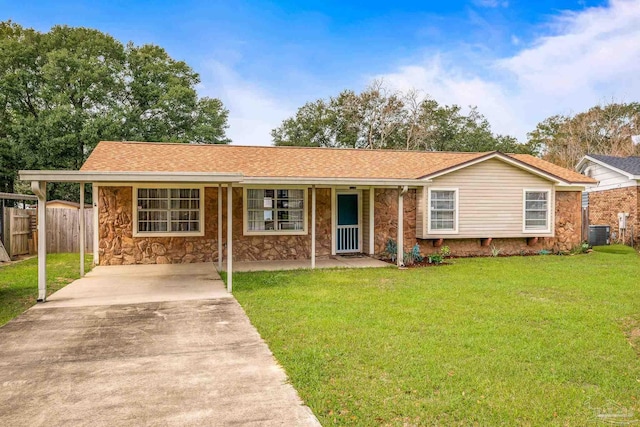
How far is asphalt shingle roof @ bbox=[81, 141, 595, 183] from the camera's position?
11.2 m

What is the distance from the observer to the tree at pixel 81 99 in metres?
21.3

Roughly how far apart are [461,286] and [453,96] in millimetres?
26873

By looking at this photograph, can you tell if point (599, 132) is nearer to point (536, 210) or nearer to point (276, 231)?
point (536, 210)

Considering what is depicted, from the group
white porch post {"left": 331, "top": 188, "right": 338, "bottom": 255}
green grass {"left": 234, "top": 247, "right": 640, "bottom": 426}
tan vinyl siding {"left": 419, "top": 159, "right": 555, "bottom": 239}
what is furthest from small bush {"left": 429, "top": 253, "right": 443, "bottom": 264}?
white porch post {"left": 331, "top": 188, "right": 338, "bottom": 255}

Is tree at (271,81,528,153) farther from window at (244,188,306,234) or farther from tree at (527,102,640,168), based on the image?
window at (244,188,306,234)

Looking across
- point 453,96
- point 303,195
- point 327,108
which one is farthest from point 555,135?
point 303,195

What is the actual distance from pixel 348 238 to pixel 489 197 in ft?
14.2

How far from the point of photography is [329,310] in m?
6.18

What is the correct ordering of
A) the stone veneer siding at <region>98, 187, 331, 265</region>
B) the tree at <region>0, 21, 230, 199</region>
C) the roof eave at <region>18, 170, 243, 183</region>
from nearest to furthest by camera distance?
the roof eave at <region>18, 170, 243, 183</region> → the stone veneer siding at <region>98, 187, 331, 265</region> → the tree at <region>0, 21, 230, 199</region>

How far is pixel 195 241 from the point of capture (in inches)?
450

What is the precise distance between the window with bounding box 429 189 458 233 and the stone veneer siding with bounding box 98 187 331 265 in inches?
117

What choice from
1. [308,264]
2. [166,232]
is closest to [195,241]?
[166,232]

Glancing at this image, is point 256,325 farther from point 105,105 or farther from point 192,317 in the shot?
point 105,105

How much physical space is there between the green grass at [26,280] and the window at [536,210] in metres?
12.3
